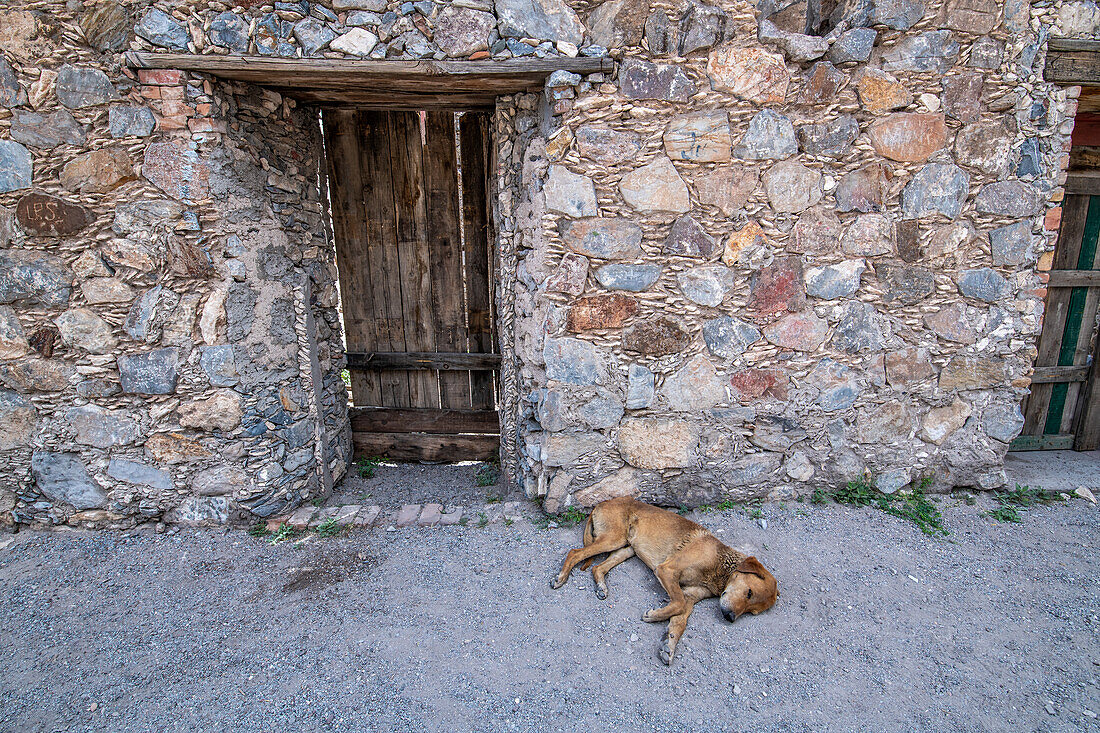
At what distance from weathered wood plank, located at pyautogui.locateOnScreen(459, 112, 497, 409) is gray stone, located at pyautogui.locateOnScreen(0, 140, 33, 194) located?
2224mm

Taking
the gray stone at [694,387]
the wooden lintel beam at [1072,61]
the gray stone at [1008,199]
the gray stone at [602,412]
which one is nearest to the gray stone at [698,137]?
the gray stone at [694,387]

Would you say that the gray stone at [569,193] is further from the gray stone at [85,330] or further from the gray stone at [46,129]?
the gray stone at [85,330]

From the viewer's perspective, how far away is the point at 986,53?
8.90ft

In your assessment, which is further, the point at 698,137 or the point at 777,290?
the point at 777,290

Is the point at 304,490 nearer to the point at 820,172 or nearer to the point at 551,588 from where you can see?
the point at 551,588

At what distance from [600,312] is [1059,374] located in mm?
3623

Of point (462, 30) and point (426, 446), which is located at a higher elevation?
point (462, 30)

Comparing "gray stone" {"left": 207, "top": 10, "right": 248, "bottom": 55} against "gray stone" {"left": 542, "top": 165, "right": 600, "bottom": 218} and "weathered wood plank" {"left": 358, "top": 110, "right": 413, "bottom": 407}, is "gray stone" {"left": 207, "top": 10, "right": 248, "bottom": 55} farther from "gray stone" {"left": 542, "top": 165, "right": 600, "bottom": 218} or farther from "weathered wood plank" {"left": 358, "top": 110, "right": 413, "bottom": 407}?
"gray stone" {"left": 542, "top": 165, "right": 600, "bottom": 218}

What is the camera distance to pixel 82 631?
232 cm

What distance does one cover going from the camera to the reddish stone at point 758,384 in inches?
117

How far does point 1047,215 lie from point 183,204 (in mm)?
4681

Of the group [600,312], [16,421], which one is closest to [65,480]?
[16,421]

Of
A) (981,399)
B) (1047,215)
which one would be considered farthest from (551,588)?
(1047,215)

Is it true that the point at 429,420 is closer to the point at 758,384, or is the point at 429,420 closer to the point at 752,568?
the point at 758,384
